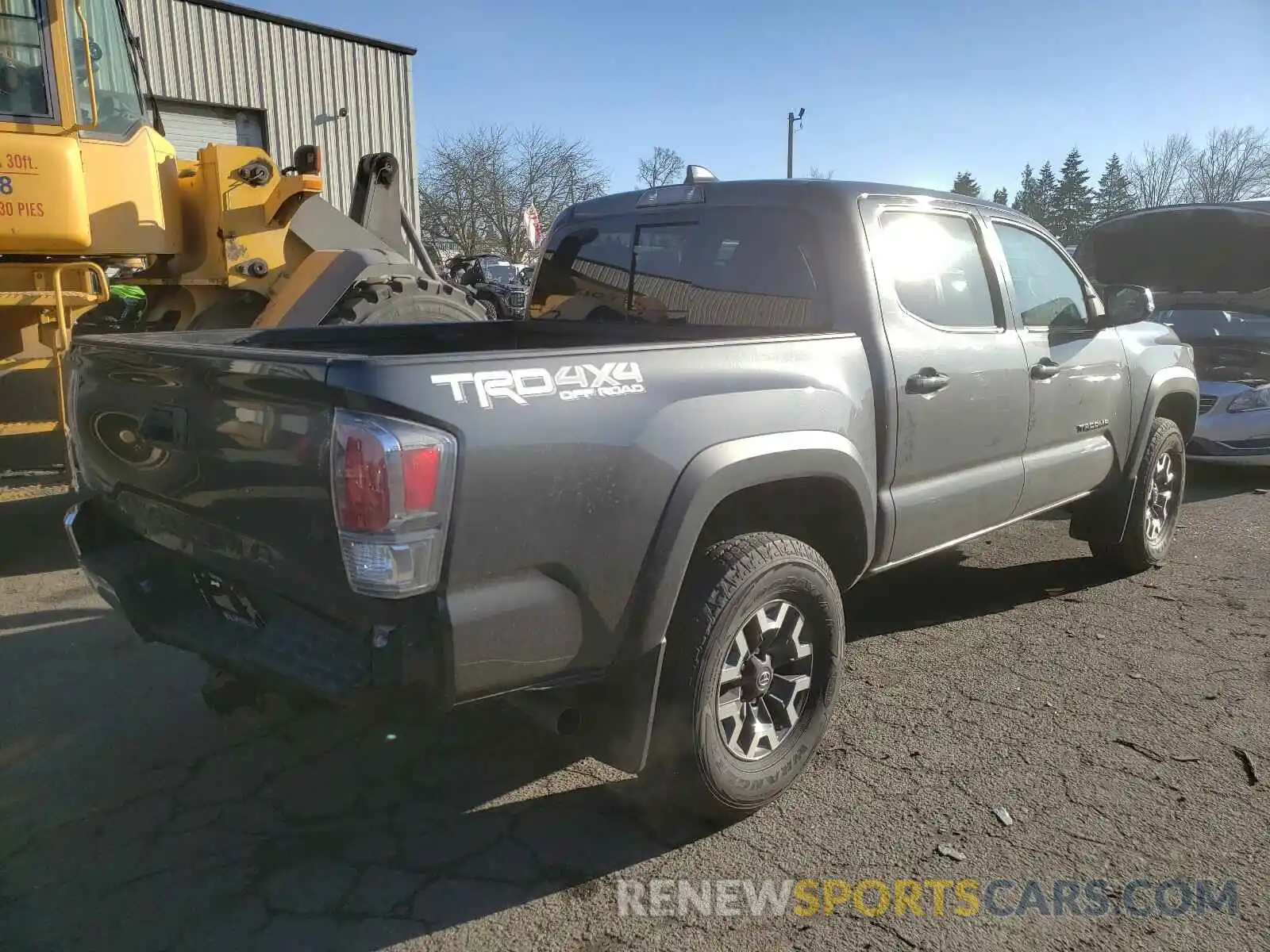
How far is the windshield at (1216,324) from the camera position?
812cm

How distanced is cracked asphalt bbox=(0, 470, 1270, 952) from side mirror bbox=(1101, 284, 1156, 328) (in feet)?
5.12

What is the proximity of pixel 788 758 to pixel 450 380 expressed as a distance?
5.64ft

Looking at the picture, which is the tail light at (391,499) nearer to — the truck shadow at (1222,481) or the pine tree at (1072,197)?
the truck shadow at (1222,481)

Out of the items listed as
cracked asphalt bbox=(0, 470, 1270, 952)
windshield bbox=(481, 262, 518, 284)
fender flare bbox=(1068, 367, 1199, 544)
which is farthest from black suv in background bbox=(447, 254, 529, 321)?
windshield bbox=(481, 262, 518, 284)

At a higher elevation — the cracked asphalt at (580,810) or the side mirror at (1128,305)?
the side mirror at (1128,305)

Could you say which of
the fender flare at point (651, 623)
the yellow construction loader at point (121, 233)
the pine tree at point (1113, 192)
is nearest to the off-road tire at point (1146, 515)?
the fender flare at point (651, 623)

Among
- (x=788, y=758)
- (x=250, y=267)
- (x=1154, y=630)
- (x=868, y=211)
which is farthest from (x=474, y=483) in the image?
(x=250, y=267)

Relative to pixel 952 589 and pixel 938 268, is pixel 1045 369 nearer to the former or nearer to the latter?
pixel 938 268

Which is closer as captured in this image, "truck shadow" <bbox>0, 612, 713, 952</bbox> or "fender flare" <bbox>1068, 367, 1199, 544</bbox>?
"truck shadow" <bbox>0, 612, 713, 952</bbox>

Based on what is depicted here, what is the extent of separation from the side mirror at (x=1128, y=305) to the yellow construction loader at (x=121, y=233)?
13.0ft

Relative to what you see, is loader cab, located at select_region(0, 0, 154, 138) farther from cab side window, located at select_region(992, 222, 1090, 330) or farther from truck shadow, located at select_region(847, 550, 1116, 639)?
truck shadow, located at select_region(847, 550, 1116, 639)

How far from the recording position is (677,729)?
2.69m

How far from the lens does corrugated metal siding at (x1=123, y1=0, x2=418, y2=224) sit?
14.2m

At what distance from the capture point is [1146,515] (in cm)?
528
